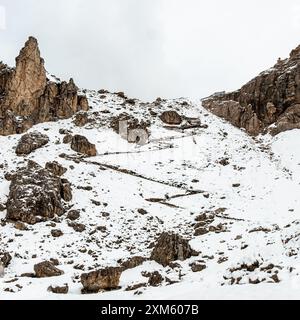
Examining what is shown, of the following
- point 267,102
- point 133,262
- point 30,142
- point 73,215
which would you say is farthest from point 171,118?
point 133,262

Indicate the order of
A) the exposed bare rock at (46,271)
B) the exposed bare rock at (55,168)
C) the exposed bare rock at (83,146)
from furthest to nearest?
the exposed bare rock at (83,146) < the exposed bare rock at (55,168) < the exposed bare rock at (46,271)

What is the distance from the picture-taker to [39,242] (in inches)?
1159

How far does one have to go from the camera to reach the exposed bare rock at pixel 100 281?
22359mm

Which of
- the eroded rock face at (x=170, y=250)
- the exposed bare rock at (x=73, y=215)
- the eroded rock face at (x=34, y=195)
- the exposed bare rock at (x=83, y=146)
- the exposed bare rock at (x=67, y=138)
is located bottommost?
the eroded rock face at (x=170, y=250)

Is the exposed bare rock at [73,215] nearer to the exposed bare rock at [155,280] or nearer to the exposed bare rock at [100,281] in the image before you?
the exposed bare rock at [100,281]

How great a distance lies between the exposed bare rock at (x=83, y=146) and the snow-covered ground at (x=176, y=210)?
84 centimetres

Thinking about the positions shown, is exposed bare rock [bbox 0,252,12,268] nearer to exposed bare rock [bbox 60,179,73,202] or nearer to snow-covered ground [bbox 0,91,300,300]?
snow-covered ground [bbox 0,91,300,300]

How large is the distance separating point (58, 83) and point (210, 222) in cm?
3318

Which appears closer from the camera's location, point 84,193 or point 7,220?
point 7,220

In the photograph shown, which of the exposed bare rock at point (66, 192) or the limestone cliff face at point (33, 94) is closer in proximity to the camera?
the exposed bare rock at point (66, 192)

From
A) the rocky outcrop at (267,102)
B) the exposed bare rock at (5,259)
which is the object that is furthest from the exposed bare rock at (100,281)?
the rocky outcrop at (267,102)
